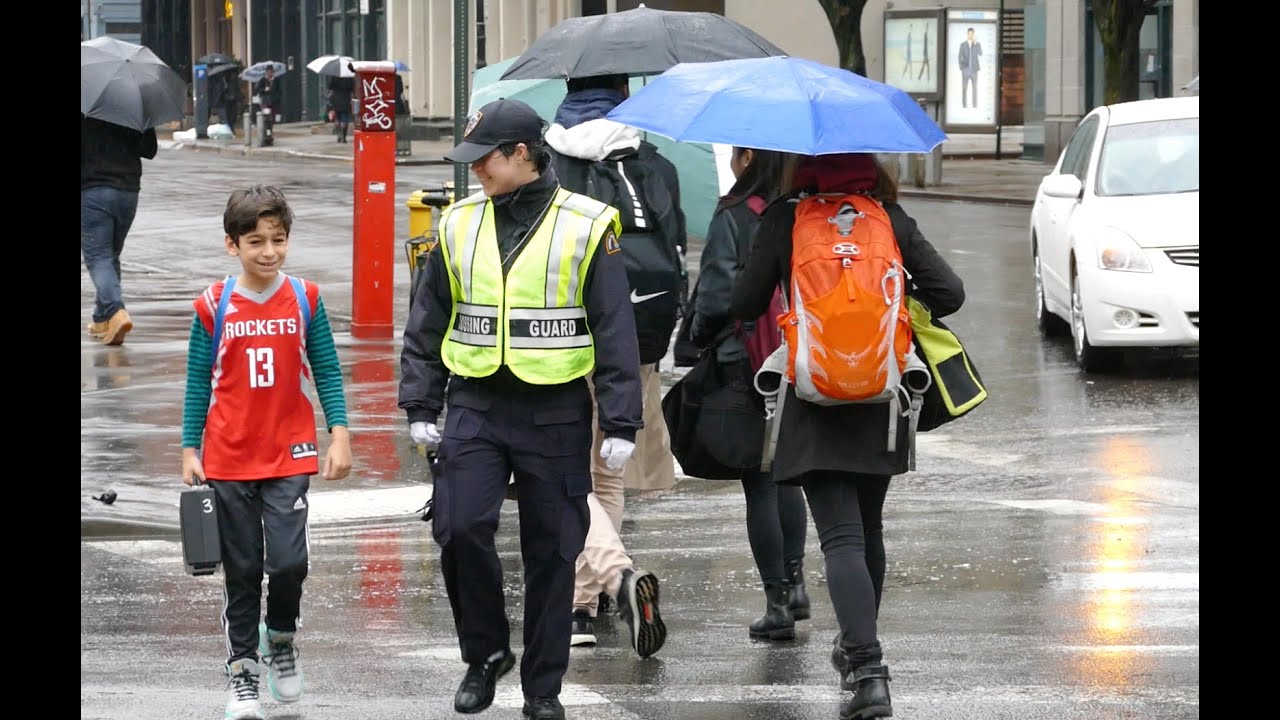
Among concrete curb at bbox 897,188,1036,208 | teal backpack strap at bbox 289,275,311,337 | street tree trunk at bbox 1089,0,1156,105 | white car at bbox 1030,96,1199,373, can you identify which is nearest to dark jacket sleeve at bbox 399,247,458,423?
teal backpack strap at bbox 289,275,311,337

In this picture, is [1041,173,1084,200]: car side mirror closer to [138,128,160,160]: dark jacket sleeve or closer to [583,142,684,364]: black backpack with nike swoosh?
[138,128,160,160]: dark jacket sleeve

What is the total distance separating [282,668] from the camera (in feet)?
20.0

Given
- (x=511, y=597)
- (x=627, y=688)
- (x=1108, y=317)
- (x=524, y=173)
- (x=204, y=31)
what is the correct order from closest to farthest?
(x=524, y=173), (x=627, y=688), (x=511, y=597), (x=1108, y=317), (x=204, y=31)

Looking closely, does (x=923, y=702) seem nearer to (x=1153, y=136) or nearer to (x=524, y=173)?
(x=524, y=173)

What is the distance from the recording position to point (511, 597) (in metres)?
7.70

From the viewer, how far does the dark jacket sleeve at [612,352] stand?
588 centimetres

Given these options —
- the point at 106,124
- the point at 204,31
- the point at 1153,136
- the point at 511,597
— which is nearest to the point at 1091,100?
the point at 1153,136

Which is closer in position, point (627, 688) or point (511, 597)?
point (627, 688)

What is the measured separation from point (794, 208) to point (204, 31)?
227 feet

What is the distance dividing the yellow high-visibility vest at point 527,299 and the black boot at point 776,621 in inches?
56.1

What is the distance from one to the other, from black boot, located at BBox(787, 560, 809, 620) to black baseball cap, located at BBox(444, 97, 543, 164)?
2056mm

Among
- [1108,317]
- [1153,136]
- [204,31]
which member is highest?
[204,31]

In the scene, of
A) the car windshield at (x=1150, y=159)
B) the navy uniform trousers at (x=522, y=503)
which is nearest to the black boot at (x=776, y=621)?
the navy uniform trousers at (x=522, y=503)

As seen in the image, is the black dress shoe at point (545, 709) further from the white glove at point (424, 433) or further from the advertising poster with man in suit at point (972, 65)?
the advertising poster with man in suit at point (972, 65)
